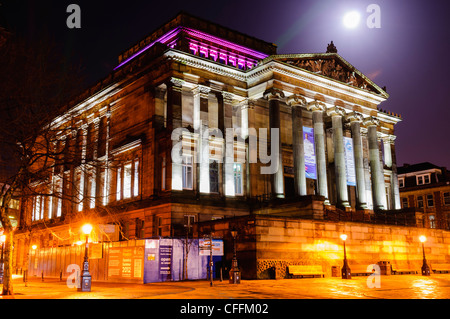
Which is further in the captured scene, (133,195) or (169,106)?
(133,195)

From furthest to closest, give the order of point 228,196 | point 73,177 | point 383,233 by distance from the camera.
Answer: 1. point 73,177
2. point 228,196
3. point 383,233

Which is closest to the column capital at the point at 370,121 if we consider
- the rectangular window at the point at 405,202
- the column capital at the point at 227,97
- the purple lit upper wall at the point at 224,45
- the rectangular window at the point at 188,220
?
the purple lit upper wall at the point at 224,45

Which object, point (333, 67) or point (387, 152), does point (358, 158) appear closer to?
point (333, 67)

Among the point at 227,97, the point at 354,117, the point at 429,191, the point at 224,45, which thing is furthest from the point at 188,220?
the point at 429,191

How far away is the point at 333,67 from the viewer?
54.5 meters

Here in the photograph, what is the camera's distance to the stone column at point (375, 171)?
5588 cm

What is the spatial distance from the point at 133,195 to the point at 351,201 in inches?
1102

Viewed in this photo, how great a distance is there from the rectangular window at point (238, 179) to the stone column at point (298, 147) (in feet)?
18.8

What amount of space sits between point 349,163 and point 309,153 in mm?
7811

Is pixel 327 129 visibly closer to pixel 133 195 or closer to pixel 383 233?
pixel 383 233

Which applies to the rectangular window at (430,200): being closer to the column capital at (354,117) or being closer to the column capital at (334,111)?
the column capital at (354,117)
